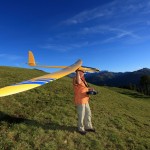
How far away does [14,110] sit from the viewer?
15.2 metres

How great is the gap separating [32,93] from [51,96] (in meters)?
1.73

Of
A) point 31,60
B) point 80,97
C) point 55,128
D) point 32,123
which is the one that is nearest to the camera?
point 80,97

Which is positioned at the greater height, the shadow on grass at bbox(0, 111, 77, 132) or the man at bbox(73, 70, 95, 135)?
the man at bbox(73, 70, 95, 135)

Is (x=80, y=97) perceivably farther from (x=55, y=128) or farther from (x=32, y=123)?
(x=32, y=123)

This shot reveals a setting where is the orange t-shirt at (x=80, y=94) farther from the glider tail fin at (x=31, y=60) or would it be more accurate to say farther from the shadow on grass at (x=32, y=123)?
the glider tail fin at (x=31, y=60)

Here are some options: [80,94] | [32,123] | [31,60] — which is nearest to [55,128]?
[32,123]

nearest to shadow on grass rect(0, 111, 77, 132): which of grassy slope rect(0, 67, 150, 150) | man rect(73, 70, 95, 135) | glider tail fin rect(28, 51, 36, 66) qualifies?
grassy slope rect(0, 67, 150, 150)

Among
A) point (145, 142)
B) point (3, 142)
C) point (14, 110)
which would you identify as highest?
point (14, 110)

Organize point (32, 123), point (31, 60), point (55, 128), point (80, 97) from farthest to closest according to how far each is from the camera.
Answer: point (31, 60), point (32, 123), point (55, 128), point (80, 97)

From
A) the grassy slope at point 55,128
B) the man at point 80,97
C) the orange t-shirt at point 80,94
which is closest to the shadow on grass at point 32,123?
the grassy slope at point 55,128

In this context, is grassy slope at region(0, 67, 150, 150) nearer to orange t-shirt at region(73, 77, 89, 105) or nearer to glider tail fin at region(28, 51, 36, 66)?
orange t-shirt at region(73, 77, 89, 105)

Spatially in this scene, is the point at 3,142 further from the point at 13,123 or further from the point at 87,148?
the point at 87,148

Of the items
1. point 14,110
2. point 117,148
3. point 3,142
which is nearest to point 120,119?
point 117,148

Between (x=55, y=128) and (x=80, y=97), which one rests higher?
(x=80, y=97)
